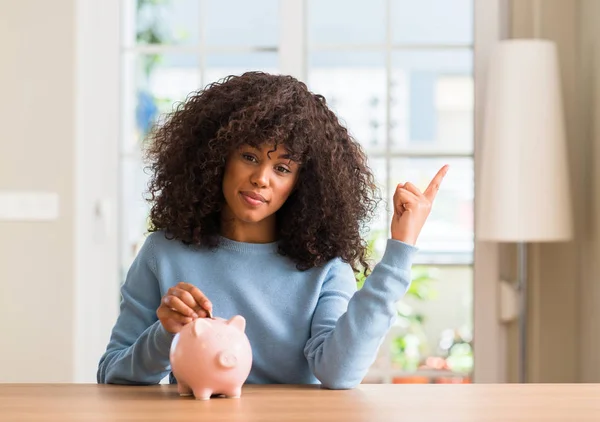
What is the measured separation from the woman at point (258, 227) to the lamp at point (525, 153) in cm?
136

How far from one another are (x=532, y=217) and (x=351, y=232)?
1453mm

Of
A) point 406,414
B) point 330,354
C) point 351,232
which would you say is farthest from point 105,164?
point 406,414

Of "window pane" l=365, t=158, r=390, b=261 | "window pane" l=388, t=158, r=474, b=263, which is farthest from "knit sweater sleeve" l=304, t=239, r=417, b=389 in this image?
"window pane" l=388, t=158, r=474, b=263

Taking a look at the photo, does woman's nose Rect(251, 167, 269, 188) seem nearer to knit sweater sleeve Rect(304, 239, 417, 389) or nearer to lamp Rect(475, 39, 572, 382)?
knit sweater sleeve Rect(304, 239, 417, 389)

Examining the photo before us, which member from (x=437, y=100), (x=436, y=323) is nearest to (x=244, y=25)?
(x=437, y=100)

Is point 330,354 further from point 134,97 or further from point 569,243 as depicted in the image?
point 134,97

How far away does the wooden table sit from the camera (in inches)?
47.9

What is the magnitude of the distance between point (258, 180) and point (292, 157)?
0.07 meters

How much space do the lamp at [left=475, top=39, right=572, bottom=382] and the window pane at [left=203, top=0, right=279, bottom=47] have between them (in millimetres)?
1410

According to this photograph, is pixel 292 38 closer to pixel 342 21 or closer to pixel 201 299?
pixel 342 21

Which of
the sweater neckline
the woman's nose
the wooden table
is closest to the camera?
the wooden table

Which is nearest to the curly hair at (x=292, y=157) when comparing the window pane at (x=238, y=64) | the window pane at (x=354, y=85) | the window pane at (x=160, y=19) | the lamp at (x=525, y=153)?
the lamp at (x=525, y=153)

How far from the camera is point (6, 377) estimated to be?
131 inches

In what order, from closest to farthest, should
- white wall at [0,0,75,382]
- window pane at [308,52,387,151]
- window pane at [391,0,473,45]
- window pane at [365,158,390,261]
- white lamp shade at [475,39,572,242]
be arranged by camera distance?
white lamp shade at [475,39,572,242], white wall at [0,0,75,382], window pane at [365,158,390,261], window pane at [308,52,387,151], window pane at [391,0,473,45]
